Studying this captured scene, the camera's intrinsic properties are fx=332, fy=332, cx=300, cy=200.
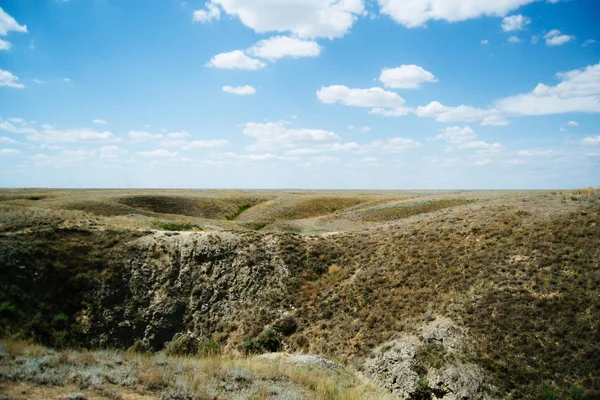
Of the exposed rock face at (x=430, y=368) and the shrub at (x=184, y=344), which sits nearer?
the exposed rock face at (x=430, y=368)

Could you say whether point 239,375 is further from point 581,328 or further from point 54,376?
point 581,328

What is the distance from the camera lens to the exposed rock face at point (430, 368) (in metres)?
12.8

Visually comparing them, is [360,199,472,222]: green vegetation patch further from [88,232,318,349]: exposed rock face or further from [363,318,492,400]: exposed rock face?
[363,318,492,400]: exposed rock face

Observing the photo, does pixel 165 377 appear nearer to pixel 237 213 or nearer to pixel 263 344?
pixel 263 344

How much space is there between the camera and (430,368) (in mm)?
13875

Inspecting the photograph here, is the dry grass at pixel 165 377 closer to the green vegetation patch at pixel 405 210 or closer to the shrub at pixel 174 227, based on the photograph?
the shrub at pixel 174 227

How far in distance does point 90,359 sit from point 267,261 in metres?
16.8

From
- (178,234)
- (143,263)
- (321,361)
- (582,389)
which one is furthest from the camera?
(178,234)

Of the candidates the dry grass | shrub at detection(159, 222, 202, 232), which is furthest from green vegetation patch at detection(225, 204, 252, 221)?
the dry grass

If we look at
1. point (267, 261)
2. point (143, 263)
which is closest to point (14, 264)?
point (143, 263)

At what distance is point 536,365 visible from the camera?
1280cm

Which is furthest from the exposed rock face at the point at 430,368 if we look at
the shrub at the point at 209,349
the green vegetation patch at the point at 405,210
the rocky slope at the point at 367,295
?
the green vegetation patch at the point at 405,210

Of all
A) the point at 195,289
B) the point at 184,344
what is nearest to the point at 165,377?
the point at 184,344

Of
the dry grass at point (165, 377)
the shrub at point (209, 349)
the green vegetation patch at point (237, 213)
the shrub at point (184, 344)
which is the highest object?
the dry grass at point (165, 377)
